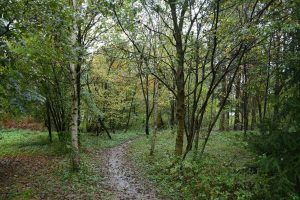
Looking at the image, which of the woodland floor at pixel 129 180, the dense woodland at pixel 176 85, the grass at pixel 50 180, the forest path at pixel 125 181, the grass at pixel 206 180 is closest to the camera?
the dense woodland at pixel 176 85

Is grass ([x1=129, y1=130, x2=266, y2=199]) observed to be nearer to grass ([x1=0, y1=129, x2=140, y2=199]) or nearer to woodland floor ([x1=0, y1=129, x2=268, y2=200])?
woodland floor ([x1=0, y1=129, x2=268, y2=200])

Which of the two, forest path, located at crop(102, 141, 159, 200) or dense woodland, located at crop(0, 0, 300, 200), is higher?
dense woodland, located at crop(0, 0, 300, 200)

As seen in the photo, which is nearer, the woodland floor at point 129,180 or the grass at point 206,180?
the grass at point 206,180

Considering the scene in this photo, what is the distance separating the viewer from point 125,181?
1062cm

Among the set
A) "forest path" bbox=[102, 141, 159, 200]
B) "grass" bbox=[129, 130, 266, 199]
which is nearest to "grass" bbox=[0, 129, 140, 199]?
"forest path" bbox=[102, 141, 159, 200]

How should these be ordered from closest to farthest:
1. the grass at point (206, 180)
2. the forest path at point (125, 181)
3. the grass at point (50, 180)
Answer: the grass at point (206, 180)
the grass at point (50, 180)
the forest path at point (125, 181)

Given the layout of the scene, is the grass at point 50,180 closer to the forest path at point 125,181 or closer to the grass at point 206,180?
the forest path at point 125,181

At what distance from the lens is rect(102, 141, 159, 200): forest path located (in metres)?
8.86

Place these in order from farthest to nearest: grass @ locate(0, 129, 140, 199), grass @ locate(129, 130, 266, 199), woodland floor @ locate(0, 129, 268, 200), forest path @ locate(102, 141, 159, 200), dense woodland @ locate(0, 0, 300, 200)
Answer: forest path @ locate(102, 141, 159, 200) < grass @ locate(0, 129, 140, 199) < woodland floor @ locate(0, 129, 268, 200) < grass @ locate(129, 130, 266, 199) < dense woodland @ locate(0, 0, 300, 200)

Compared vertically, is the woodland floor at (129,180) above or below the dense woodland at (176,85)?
below

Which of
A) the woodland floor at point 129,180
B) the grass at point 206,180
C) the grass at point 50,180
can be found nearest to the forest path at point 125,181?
the woodland floor at point 129,180

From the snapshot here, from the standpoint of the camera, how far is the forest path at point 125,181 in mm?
8856

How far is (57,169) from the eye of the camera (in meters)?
11.8

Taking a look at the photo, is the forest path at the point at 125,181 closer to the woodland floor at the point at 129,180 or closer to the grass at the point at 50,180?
the woodland floor at the point at 129,180
